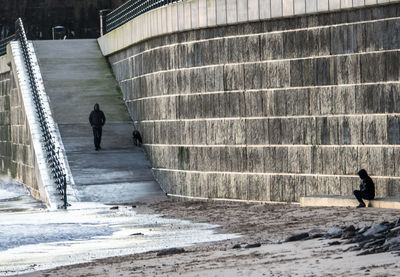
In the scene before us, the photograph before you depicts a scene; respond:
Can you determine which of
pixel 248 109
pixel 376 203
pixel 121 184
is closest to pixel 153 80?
pixel 121 184

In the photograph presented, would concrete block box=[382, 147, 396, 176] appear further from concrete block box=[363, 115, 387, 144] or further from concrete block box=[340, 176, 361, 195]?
concrete block box=[340, 176, 361, 195]

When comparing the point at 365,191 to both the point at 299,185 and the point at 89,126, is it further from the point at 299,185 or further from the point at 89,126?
the point at 89,126

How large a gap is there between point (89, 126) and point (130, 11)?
Answer: 3.51 metres

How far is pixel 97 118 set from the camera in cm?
2639

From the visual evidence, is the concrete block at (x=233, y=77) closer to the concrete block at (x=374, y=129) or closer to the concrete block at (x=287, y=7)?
the concrete block at (x=287, y=7)

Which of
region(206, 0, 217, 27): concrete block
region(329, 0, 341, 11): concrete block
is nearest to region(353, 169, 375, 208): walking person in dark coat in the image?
region(329, 0, 341, 11): concrete block

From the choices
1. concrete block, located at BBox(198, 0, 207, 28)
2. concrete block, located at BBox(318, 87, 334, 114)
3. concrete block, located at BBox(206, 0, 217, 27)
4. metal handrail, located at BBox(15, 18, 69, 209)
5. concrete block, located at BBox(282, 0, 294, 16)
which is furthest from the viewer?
metal handrail, located at BBox(15, 18, 69, 209)

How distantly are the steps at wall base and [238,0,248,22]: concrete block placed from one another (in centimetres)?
403

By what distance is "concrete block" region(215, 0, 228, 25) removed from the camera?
69.8ft

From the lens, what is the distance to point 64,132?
27.0 meters

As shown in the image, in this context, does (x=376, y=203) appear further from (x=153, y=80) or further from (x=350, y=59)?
(x=153, y=80)

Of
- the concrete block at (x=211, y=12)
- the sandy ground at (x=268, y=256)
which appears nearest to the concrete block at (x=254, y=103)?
the concrete block at (x=211, y=12)

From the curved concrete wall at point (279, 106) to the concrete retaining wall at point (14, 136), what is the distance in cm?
559

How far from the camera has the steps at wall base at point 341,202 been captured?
16.5 m
